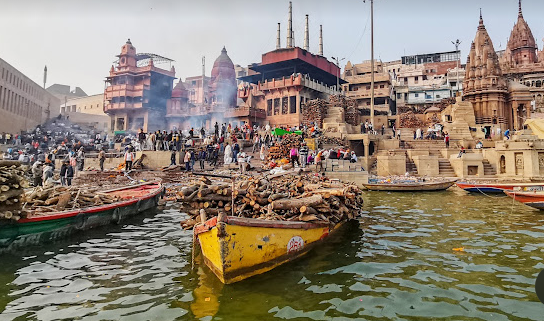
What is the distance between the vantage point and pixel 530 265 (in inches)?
236

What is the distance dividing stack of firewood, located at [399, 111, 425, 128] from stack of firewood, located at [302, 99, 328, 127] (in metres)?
12.7

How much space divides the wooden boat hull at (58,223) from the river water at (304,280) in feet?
1.01

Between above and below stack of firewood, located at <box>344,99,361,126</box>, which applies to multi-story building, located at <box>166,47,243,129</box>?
above

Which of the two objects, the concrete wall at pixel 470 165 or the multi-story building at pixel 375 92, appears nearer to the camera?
the concrete wall at pixel 470 165

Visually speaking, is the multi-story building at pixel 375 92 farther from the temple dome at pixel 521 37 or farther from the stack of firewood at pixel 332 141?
the temple dome at pixel 521 37

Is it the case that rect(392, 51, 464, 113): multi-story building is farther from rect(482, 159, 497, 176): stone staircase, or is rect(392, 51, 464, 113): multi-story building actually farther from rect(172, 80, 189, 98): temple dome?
rect(172, 80, 189, 98): temple dome

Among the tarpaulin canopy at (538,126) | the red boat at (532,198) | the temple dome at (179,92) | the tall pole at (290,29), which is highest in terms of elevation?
the tall pole at (290,29)

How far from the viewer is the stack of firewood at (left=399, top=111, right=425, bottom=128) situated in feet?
136

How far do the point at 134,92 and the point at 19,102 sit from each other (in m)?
14.9

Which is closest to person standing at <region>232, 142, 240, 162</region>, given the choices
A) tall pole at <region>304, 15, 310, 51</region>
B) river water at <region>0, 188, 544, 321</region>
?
river water at <region>0, 188, 544, 321</region>

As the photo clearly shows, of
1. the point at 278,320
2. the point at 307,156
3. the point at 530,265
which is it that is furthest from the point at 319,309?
the point at 307,156

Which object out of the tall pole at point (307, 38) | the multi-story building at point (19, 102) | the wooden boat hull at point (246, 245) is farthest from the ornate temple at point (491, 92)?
the multi-story building at point (19, 102)

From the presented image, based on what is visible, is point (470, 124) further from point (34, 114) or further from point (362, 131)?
point (34, 114)

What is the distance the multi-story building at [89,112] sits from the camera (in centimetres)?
5953
